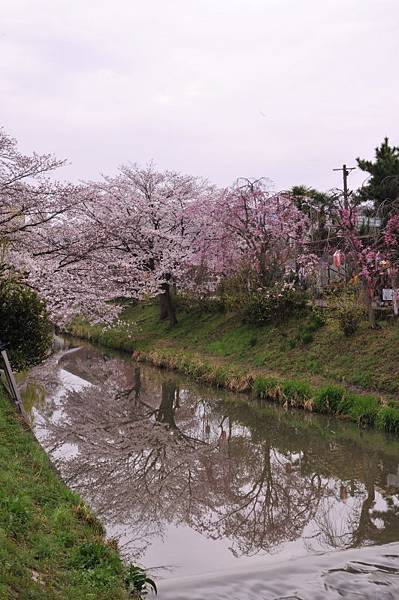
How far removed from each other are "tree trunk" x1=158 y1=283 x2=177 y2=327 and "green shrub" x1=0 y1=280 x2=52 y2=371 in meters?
14.4

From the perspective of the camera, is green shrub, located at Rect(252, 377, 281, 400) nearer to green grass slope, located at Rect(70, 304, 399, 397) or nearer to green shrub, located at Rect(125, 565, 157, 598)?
green grass slope, located at Rect(70, 304, 399, 397)

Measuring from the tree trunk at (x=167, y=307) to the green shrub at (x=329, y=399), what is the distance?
14871mm

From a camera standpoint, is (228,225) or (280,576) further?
(228,225)

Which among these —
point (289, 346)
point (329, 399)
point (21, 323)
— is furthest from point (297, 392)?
point (21, 323)

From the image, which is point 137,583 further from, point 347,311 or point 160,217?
point 160,217

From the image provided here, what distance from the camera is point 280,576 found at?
6328 millimetres

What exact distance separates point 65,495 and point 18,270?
8183 millimetres

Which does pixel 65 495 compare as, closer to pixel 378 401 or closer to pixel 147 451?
pixel 147 451

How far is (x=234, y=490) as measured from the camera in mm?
9672

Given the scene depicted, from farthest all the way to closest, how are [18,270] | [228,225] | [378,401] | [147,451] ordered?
[228,225] → [18,270] → [378,401] → [147,451]

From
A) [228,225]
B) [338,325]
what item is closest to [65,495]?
[338,325]

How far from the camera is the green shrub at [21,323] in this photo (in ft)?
44.3

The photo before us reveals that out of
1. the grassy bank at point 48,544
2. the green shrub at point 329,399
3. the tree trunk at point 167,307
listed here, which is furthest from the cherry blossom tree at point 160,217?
the grassy bank at point 48,544

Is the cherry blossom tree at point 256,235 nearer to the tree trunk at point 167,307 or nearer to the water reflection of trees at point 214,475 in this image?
the tree trunk at point 167,307
